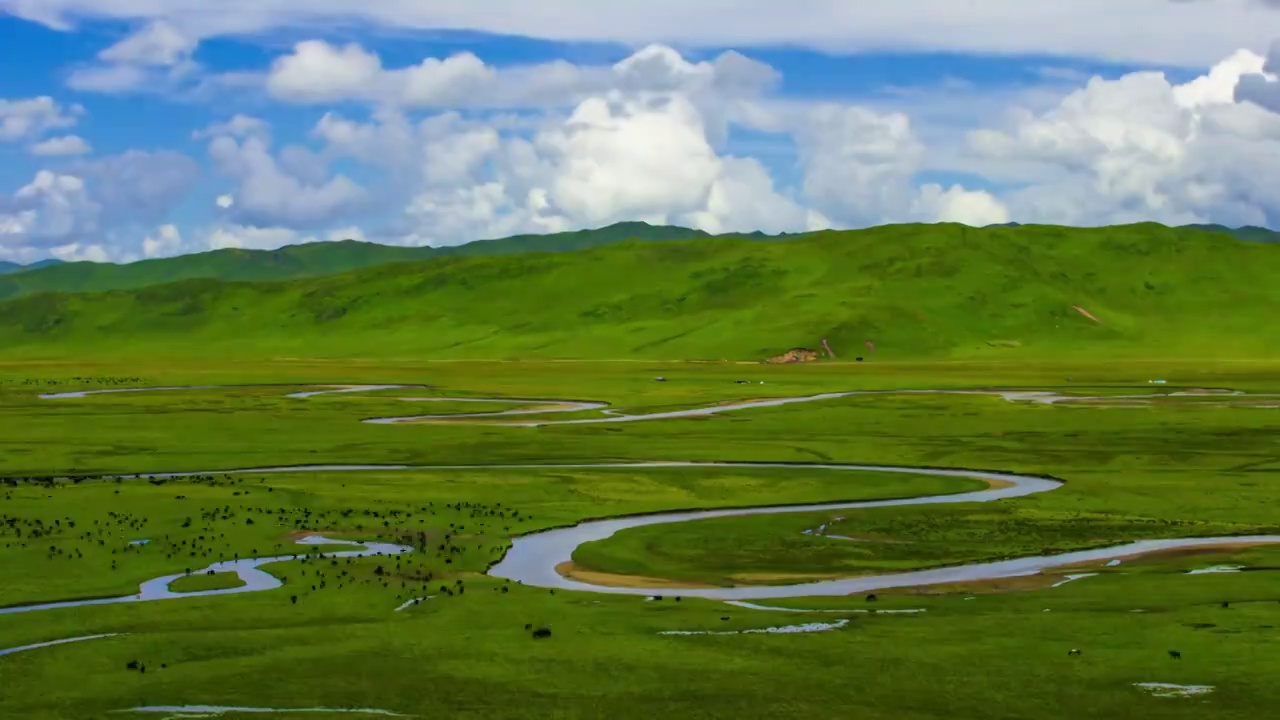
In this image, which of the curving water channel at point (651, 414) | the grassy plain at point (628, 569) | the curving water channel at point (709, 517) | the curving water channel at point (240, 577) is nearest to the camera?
the grassy plain at point (628, 569)

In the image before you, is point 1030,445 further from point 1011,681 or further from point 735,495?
point 1011,681

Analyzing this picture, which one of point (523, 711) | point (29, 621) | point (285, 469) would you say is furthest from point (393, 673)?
point (285, 469)

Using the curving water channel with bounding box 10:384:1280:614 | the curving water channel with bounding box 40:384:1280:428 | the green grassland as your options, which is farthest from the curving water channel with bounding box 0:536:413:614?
the curving water channel with bounding box 40:384:1280:428

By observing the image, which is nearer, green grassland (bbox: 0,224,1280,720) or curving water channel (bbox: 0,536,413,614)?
green grassland (bbox: 0,224,1280,720)

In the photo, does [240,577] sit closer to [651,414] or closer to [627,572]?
[627,572]

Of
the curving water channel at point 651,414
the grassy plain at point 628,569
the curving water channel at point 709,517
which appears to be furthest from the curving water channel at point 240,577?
the curving water channel at point 651,414

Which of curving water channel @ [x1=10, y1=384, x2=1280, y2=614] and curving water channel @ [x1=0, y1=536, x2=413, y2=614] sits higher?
curving water channel @ [x1=0, y1=536, x2=413, y2=614]

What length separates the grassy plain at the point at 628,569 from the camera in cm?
2973

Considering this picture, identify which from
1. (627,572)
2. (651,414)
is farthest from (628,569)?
(651,414)

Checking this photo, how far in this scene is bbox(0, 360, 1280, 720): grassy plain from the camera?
29.7 m

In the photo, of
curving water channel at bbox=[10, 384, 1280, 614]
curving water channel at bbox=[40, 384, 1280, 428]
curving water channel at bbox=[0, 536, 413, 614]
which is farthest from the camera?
curving water channel at bbox=[40, 384, 1280, 428]

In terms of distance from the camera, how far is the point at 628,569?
4522cm

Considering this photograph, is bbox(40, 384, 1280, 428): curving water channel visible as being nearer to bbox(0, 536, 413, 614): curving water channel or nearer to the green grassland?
the green grassland

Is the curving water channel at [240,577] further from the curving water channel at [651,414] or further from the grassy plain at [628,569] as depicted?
the curving water channel at [651,414]
